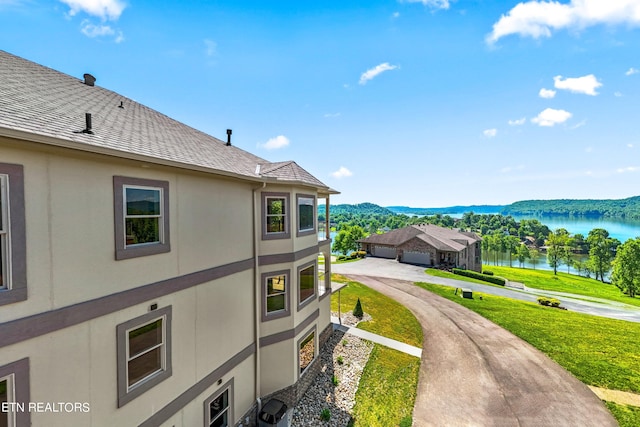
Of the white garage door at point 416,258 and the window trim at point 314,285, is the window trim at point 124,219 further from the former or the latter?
the white garage door at point 416,258

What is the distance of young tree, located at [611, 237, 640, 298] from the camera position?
41.7 meters

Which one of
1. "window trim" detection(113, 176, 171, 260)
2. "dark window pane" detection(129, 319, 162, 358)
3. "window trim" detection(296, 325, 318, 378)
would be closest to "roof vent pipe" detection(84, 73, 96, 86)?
"window trim" detection(113, 176, 171, 260)

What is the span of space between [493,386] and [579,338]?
34.1 feet

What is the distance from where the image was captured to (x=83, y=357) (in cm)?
540

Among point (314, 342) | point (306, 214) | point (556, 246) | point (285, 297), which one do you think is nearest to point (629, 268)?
point (556, 246)

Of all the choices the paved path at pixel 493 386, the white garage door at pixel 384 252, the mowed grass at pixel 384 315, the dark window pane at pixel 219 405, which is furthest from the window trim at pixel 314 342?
the white garage door at pixel 384 252

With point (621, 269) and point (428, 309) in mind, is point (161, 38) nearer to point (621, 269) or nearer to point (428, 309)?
point (428, 309)

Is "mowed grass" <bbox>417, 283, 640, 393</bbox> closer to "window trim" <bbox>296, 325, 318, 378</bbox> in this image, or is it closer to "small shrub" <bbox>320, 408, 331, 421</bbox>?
"small shrub" <bbox>320, 408, 331, 421</bbox>

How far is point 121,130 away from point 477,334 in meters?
21.5

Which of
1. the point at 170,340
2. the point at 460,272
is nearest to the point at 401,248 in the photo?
the point at 460,272

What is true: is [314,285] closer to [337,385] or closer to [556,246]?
[337,385]

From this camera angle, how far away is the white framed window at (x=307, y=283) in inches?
461

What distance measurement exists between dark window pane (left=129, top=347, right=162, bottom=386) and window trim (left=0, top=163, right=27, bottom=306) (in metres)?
2.94

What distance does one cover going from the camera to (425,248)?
42.1 meters
